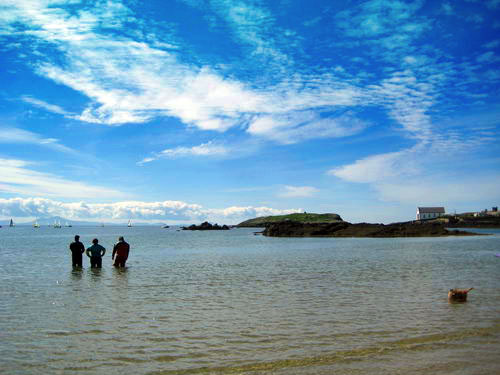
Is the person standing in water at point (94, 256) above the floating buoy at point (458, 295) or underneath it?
above

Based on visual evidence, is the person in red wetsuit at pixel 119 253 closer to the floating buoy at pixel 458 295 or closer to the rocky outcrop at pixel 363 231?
the floating buoy at pixel 458 295

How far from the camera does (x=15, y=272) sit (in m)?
27.4

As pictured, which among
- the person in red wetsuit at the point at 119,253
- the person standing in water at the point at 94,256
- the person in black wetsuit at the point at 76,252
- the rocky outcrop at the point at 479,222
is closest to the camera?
the person standing in water at the point at 94,256

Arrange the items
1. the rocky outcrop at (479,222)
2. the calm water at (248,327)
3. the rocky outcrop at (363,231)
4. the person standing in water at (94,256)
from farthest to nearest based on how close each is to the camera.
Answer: the rocky outcrop at (479,222) < the rocky outcrop at (363,231) < the person standing in water at (94,256) < the calm water at (248,327)

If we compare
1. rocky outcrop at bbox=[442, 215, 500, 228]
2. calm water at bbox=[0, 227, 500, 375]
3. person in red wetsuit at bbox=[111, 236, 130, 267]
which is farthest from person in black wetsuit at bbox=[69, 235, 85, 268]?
rocky outcrop at bbox=[442, 215, 500, 228]

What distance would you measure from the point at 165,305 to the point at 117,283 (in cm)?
699

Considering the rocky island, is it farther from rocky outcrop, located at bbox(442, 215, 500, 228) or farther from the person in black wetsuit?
the person in black wetsuit

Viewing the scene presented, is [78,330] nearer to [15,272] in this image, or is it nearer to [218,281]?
[218,281]

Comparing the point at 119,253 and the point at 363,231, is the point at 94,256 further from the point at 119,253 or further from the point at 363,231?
the point at 363,231

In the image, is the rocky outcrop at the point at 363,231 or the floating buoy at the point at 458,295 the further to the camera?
the rocky outcrop at the point at 363,231

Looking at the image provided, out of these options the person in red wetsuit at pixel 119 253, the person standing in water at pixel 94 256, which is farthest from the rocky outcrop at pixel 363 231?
the person standing in water at pixel 94 256

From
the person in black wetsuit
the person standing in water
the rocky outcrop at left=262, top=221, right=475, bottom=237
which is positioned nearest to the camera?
the person standing in water

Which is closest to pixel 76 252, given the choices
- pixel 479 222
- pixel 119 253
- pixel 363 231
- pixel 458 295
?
pixel 119 253

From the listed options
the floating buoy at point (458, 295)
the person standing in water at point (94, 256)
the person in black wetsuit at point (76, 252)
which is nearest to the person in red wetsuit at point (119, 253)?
the person standing in water at point (94, 256)
